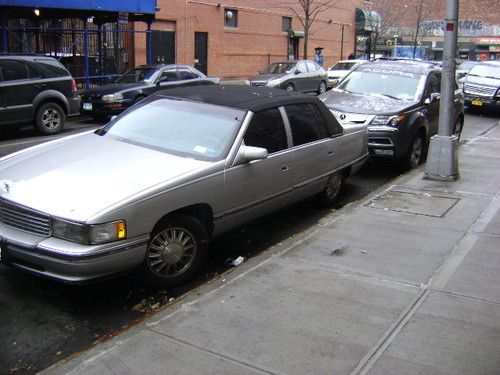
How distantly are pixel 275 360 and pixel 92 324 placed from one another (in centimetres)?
148

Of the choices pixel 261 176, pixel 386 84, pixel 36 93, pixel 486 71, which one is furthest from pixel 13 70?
pixel 486 71

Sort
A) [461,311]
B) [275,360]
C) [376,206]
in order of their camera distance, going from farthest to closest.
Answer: [376,206], [461,311], [275,360]

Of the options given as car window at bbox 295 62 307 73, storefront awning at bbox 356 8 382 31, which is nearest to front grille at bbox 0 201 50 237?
car window at bbox 295 62 307 73

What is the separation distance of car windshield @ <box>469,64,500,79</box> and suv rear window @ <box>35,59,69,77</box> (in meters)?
14.5

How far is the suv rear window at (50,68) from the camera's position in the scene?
41.0 feet

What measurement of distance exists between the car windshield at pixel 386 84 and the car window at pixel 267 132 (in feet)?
15.8

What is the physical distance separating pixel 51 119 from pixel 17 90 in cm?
113

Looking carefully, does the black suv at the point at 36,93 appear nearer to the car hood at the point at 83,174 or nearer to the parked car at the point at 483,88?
the car hood at the point at 83,174

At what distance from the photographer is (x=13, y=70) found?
11875 millimetres

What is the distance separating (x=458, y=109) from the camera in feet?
38.4

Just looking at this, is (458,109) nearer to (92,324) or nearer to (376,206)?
(376,206)

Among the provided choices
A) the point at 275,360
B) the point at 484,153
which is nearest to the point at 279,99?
the point at 275,360

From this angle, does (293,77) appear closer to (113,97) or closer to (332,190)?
(113,97)

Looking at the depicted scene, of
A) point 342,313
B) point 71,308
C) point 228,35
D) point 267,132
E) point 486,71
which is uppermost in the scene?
point 228,35
